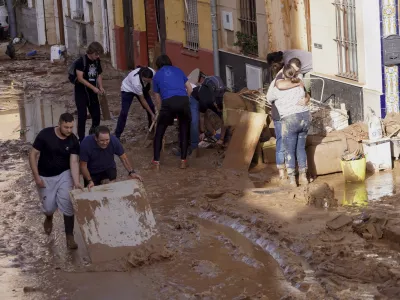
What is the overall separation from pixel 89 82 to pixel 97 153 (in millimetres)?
4491

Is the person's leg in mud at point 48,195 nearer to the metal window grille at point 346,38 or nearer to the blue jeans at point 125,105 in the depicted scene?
the blue jeans at point 125,105

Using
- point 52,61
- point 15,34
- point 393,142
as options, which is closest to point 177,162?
point 393,142

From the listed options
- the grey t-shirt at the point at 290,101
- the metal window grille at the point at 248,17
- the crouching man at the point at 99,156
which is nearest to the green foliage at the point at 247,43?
the metal window grille at the point at 248,17

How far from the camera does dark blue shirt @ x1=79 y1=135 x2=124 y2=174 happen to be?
33.3ft

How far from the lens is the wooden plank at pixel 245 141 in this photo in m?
12.9

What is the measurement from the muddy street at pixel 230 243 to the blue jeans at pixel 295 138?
33 centimetres

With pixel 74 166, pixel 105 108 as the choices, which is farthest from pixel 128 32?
pixel 74 166

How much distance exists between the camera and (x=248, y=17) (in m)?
17.7

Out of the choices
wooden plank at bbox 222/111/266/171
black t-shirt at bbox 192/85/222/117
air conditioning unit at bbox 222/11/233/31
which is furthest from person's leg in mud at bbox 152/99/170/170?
air conditioning unit at bbox 222/11/233/31

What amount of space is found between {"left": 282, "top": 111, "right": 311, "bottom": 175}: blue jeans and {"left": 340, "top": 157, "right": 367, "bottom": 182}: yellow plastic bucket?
0.53m

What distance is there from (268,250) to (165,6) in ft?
43.1

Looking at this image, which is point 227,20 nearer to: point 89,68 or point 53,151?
point 89,68

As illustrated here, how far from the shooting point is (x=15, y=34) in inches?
1469

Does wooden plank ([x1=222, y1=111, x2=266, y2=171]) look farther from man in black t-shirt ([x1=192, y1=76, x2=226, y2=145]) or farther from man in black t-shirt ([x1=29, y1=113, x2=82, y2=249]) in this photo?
man in black t-shirt ([x1=29, y1=113, x2=82, y2=249])
